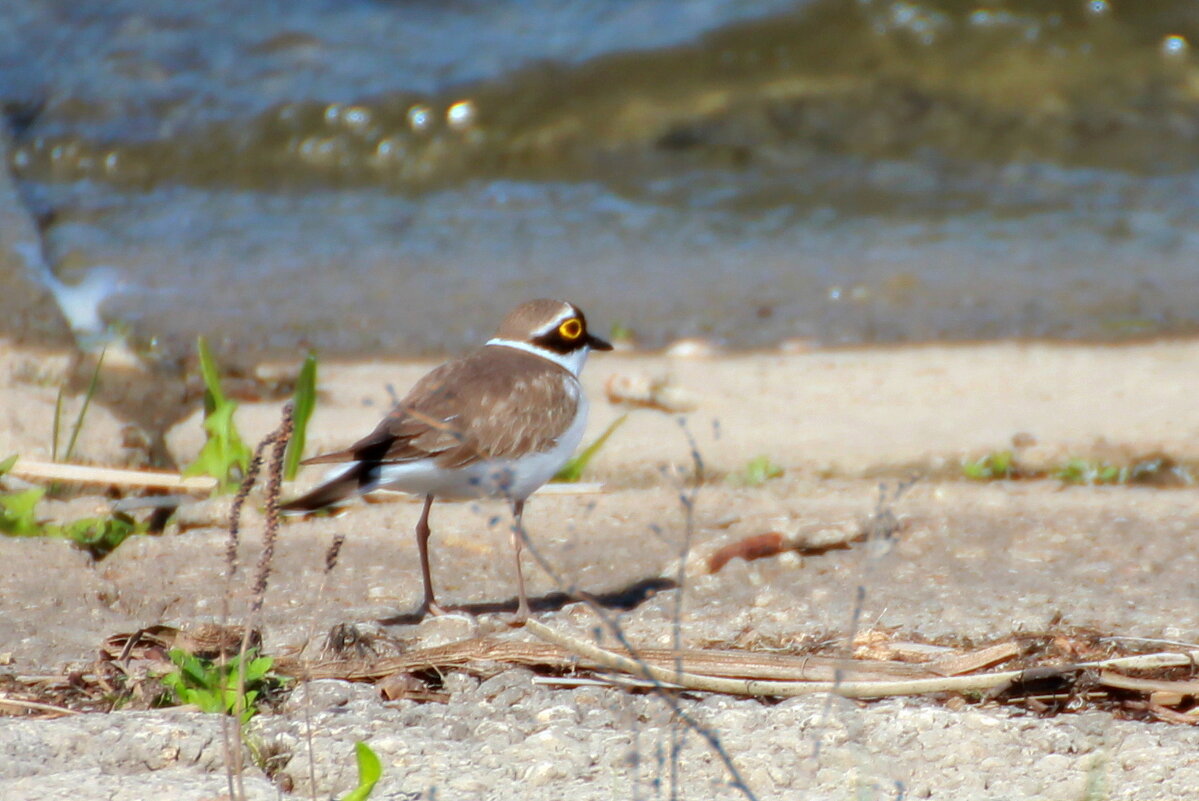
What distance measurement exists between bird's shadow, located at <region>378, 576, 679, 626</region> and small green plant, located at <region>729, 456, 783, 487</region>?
0.98m

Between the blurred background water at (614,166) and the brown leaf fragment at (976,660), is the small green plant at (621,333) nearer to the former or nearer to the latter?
the blurred background water at (614,166)

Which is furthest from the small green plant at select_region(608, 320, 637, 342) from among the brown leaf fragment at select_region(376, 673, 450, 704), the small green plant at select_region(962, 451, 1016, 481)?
the brown leaf fragment at select_region(376, 673, 450, 704)

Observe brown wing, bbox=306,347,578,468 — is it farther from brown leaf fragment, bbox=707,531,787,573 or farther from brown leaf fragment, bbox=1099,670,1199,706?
brown leaf fragment, bbox=1099,670,1199,706

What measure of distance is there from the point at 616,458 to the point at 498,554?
2.79 feet

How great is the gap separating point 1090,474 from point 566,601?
2.05m

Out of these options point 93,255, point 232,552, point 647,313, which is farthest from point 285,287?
point 232,552

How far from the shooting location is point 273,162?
11.3 meters

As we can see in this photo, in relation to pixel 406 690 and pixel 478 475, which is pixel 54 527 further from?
pixel 406 690

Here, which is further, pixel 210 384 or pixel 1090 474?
pixel 1090 474

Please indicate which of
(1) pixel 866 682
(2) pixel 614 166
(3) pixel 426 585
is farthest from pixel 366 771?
(2) pixel 614 166

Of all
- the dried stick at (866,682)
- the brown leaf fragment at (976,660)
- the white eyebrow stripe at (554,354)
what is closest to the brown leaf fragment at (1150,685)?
the dried stick at (866,682)

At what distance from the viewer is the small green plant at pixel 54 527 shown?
386cm

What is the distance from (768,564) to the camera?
3.69 m

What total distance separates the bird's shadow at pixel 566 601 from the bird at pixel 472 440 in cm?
6
